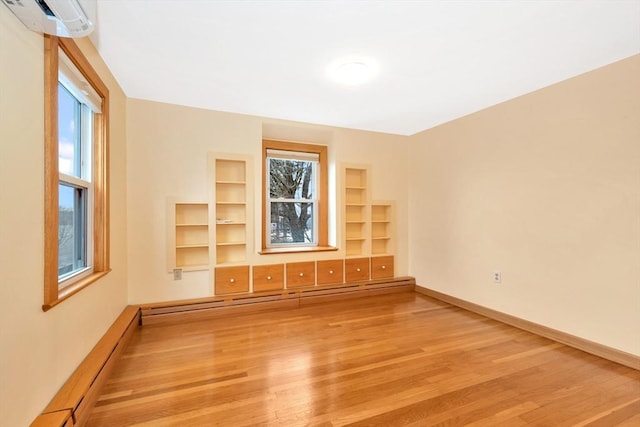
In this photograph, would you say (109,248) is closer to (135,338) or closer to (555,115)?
(135,338)

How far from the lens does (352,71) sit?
2547 mm

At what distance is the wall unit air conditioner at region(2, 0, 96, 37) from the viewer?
1.28 meters

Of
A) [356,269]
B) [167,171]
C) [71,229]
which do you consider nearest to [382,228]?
[356,269]

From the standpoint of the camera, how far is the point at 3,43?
123 centimetres

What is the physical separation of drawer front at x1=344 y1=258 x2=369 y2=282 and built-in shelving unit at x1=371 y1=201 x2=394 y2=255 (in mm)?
284

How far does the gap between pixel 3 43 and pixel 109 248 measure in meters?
1.75

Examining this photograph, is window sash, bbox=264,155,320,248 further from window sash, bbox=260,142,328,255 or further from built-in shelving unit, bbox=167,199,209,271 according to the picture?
built-in shelving unit, bbox=167,199,209,271

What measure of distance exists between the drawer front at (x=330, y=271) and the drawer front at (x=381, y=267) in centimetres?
54

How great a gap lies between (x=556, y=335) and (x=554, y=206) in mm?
1208

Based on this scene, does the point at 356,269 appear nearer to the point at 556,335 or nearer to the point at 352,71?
the point at 556,335

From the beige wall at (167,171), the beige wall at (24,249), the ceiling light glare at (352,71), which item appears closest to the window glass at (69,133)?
the beige wall at (24,249)

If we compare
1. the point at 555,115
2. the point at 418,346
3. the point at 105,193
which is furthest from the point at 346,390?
the point at 555,115

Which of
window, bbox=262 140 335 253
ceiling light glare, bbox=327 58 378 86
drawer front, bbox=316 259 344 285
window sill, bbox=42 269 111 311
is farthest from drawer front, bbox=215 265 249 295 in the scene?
ceiling light glare, bbox=327 58 378 86

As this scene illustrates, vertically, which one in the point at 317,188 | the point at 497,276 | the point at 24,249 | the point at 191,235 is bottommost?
the point at 497,276
